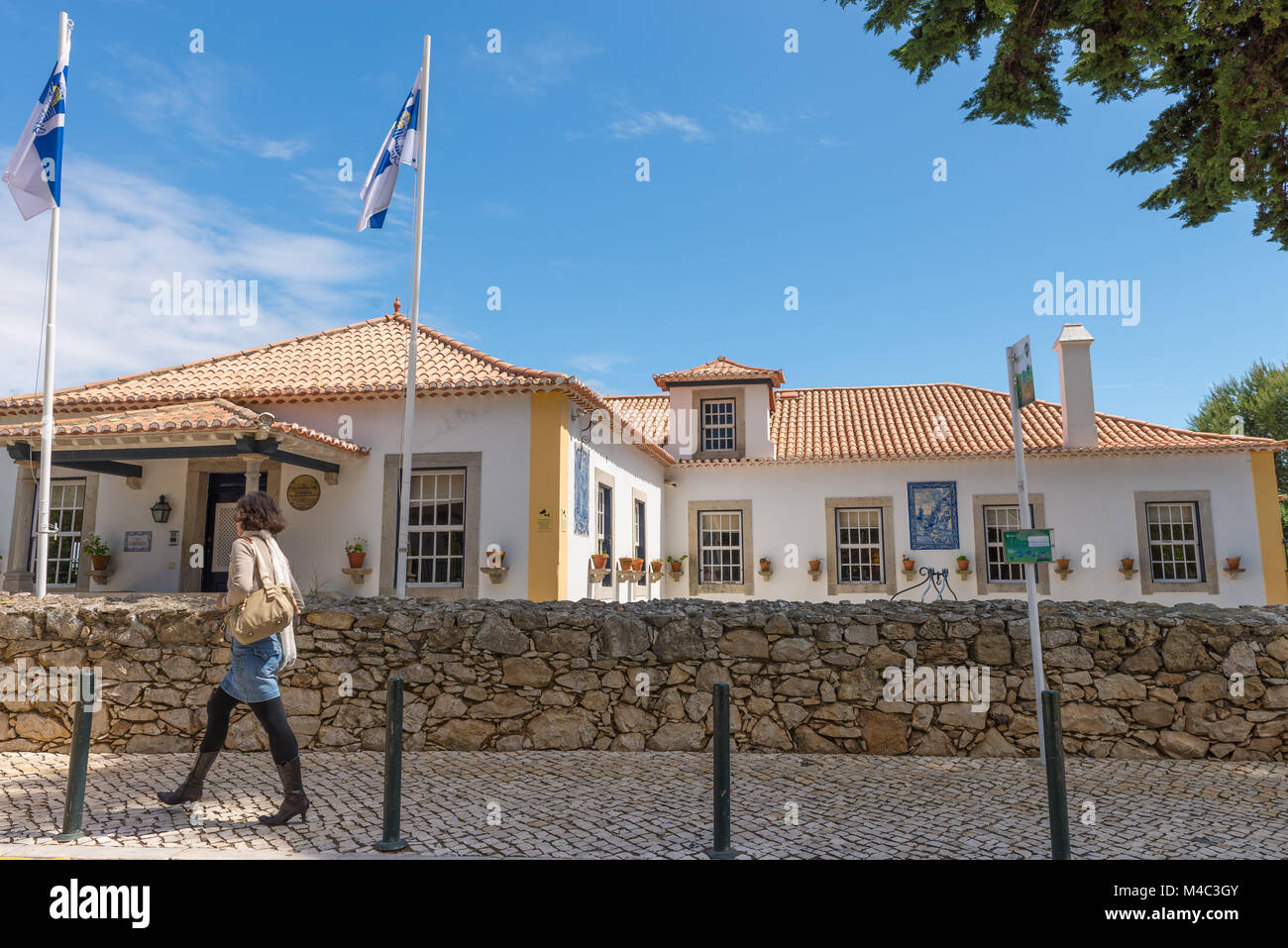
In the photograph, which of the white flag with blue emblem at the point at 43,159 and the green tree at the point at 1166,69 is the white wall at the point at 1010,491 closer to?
the green tree at the point at 1166,69

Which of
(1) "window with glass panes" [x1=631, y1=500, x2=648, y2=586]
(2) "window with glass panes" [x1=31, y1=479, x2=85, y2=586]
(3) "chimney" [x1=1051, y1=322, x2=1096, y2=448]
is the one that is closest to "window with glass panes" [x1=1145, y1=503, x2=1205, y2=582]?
(3) "chimney" [x1=1051, y1=322, x2=1096, y2=448]

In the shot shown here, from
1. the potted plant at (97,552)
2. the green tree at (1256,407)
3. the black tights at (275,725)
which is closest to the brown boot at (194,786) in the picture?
the black tights at (275,725)

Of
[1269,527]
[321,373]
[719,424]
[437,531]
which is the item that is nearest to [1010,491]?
[1269,527]

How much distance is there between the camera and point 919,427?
16984mm

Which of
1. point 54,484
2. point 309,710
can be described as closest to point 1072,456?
point 309,710

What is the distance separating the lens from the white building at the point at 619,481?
10.4 metres

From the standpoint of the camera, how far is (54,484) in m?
11.6

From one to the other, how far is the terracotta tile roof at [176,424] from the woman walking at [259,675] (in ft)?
15.5

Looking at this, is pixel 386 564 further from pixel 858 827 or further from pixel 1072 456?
pixel 1072 456

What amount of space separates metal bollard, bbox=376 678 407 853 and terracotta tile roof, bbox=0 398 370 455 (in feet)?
19.2

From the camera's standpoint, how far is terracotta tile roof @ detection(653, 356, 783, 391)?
17000 millimetres

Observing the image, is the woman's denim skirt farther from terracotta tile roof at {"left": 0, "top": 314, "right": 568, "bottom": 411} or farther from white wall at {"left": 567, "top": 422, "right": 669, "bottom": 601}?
white wall at {"left": 567, "top": 422, "right": 669, "bottom": 601}

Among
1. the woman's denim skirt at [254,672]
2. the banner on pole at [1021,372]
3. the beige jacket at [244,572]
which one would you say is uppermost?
the banner on pole at [1021,372]
